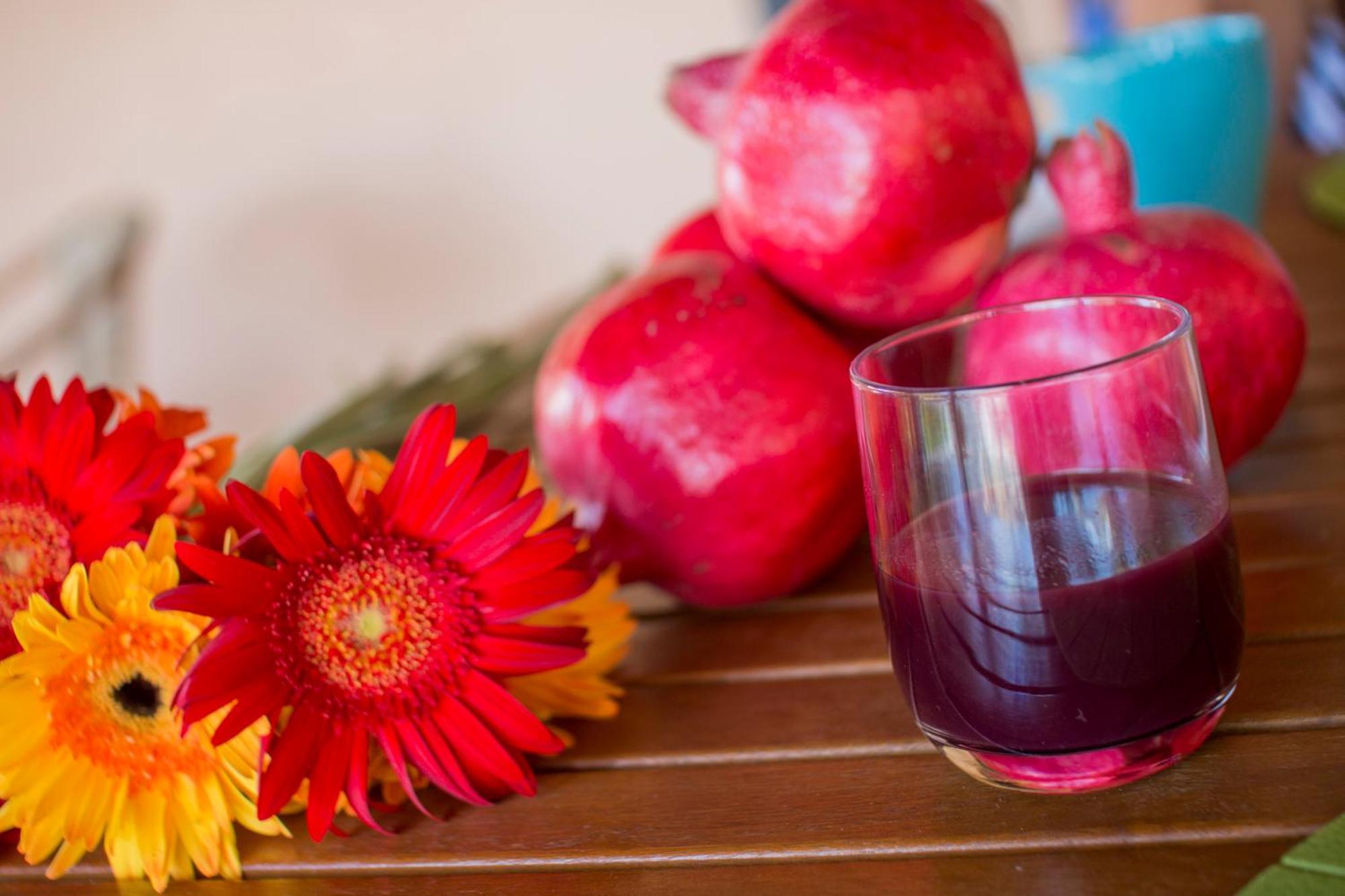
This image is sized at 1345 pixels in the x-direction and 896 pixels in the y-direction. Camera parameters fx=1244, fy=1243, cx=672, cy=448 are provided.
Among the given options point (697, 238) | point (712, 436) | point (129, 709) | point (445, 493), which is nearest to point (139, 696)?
point (129, 709)

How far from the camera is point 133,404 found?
41 cm

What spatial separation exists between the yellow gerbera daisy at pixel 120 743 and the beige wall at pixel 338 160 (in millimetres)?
1882

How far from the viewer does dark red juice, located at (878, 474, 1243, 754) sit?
290 mm

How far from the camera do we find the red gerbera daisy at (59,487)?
0.37 meters

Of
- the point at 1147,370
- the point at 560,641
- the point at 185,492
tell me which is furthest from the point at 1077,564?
the point at 185,492

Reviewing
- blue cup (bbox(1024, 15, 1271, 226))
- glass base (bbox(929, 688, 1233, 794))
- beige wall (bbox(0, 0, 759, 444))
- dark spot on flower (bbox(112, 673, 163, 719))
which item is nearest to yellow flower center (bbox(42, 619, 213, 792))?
dark spot on flower (bbox(112, 673, 163, 719))

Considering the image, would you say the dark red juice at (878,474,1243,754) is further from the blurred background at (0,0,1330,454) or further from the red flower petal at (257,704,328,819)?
the blurred background at (0,0,1330,454)

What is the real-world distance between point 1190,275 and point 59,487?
38 cm

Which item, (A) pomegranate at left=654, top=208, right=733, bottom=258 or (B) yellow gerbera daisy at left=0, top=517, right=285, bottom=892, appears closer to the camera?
(B) yellow gerbera daisy at left=0, top=517, right=285, bottom=892

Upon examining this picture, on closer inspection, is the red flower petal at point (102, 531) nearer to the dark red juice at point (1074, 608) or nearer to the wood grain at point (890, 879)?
the wood grain at point (890, 879)

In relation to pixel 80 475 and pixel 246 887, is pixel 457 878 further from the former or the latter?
pixel 80 475

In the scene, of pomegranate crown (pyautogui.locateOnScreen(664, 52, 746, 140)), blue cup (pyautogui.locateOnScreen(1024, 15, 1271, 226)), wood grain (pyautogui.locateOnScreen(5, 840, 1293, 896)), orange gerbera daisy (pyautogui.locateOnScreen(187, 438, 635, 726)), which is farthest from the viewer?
blue cup (pyautogui.locateOnScreen(1024, 15, 1271, 226))

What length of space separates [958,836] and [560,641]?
126 mm

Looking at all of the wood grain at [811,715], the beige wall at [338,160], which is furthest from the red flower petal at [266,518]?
the beige wall at [338,160]
